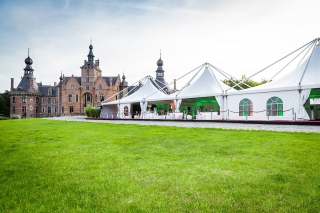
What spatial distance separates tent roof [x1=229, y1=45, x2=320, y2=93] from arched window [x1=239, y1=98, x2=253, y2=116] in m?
0.92

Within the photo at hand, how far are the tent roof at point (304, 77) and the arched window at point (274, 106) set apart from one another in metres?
0.73

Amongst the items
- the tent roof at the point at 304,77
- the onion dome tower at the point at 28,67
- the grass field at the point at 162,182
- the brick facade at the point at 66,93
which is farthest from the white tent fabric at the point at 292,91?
the onion dome tower at the point at 28,67

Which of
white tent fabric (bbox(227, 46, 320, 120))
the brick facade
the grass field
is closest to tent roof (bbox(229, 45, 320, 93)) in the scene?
white tent fabric (bbox(227, 46, 320, 120))

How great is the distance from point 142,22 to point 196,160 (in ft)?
33.8

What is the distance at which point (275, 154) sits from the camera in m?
3.87

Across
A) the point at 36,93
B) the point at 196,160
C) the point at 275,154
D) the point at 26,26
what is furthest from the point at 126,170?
the point at 36,93

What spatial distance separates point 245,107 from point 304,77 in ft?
12.6

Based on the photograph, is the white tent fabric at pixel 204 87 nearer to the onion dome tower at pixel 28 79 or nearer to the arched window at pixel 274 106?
the arched window at pixel 274 106

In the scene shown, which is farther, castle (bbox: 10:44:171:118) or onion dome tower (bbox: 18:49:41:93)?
onion dome tower (bbox: 18:49:41:93)

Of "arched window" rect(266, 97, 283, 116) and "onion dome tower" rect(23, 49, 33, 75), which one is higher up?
"onion dome tower" rect(23, 49, 33, 75)

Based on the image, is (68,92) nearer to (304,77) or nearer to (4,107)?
(4,107)

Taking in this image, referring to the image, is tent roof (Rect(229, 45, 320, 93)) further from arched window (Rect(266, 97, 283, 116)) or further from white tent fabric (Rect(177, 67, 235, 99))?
white tent fabric (Rect(177, 67, 235, 99))

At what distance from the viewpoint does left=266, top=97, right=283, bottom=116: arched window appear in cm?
1264

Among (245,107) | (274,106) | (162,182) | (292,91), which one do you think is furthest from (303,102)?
(162,182)
